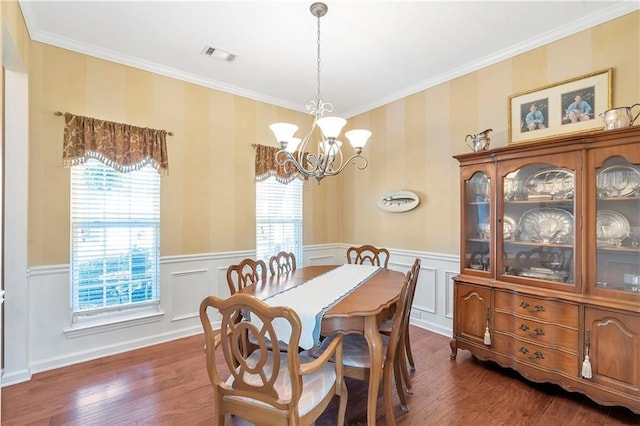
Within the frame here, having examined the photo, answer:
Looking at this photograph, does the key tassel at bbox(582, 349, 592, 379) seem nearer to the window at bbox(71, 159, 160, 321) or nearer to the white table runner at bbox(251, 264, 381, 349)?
the white table runner at bbox(251, 264, 381, 349)

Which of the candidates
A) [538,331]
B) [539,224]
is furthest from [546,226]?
[538,331]

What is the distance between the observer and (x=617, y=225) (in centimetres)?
220

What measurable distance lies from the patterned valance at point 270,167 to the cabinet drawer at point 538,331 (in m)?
2.94

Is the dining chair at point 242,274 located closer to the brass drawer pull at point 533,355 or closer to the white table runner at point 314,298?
the white table runner at point 314,298

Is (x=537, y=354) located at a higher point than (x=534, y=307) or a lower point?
lower

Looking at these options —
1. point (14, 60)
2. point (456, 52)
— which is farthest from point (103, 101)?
point (456, 52)

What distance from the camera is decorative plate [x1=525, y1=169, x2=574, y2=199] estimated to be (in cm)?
238

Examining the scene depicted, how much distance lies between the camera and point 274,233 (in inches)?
168

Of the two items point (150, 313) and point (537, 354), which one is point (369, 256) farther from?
point (150, 313)

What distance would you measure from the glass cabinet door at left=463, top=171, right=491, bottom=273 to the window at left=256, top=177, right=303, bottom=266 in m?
2.32

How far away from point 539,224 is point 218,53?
3.35 metres

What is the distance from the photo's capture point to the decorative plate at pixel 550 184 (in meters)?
2.38

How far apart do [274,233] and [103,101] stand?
2.38 metres

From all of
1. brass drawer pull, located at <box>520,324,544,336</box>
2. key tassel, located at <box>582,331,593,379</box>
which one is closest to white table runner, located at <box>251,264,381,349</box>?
brass drawer pull, located at <box>520,324,544,336</box>
